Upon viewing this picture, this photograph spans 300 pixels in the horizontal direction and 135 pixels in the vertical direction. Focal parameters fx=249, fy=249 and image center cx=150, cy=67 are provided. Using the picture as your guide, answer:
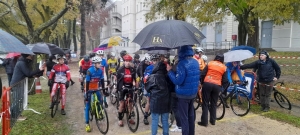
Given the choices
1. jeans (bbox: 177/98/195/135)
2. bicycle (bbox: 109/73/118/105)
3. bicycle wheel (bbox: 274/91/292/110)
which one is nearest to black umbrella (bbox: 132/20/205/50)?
jeans (bbox: 177/98/195/135)

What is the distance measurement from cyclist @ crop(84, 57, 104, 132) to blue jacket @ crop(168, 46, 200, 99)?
2177mm

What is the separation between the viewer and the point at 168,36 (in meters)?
4.27

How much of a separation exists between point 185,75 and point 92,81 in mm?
2568

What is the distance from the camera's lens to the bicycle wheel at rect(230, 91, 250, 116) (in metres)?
7.26

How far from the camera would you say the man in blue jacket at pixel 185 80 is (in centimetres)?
450

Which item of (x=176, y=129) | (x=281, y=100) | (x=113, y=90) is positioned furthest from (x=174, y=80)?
(x=281, y=100)

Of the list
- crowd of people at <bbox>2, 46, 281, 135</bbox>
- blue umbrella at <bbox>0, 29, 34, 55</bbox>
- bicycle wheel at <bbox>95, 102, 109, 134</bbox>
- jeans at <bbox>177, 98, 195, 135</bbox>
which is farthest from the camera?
bicycle wheel at <bbox>95, 102, 109, 134</bbox>

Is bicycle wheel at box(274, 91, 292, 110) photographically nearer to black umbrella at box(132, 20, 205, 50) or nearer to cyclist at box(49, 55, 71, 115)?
black umbrella at box(132, 20, 205, 50)

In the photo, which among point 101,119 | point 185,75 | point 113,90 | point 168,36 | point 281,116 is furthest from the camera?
point 113,90

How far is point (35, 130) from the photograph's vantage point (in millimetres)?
6008

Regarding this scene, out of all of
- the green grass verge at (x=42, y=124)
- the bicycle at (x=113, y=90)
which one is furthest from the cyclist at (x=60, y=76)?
the bicycle at (x=113, y=90)

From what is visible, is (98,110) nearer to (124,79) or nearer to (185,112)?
(124,79)

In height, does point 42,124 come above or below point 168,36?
below

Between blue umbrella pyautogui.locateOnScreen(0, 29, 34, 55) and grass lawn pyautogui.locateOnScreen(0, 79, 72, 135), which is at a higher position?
blue umbrella pyautogui.locateOnScreen(0, 29, 34, 55)
